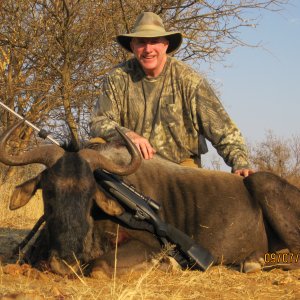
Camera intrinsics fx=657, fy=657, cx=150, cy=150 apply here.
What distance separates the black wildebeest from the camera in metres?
5.33

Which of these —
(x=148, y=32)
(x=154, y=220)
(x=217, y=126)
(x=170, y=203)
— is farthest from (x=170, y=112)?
(x=154, y=220)

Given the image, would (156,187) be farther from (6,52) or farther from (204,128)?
(6,52)

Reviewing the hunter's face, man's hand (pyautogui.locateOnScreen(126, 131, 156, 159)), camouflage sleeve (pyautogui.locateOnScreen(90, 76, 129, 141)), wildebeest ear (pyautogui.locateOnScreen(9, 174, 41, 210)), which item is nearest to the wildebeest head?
wildebeest ear (pyautogui.locateOnScreen(9, 174, 41, 210))

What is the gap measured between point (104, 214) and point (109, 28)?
747 cm

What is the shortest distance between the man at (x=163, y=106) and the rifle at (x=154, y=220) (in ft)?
4.57

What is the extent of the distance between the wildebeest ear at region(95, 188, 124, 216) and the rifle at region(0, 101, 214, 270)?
2.6 inches

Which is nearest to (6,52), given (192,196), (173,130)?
(173,130)

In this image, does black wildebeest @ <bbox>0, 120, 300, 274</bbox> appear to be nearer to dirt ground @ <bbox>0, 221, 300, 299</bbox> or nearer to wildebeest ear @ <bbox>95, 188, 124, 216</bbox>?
wildebeest ear @ <bbox>95, 188, 124, 216</bbox>

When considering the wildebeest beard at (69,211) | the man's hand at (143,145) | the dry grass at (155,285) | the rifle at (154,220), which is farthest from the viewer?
the man's hand at (143,145)

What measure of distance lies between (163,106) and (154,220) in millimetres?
1875

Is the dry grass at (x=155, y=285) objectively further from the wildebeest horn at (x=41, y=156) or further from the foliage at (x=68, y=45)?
the foliage at (x=68, y=45)

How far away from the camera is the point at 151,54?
712cm

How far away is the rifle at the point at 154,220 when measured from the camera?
18.4 ft
